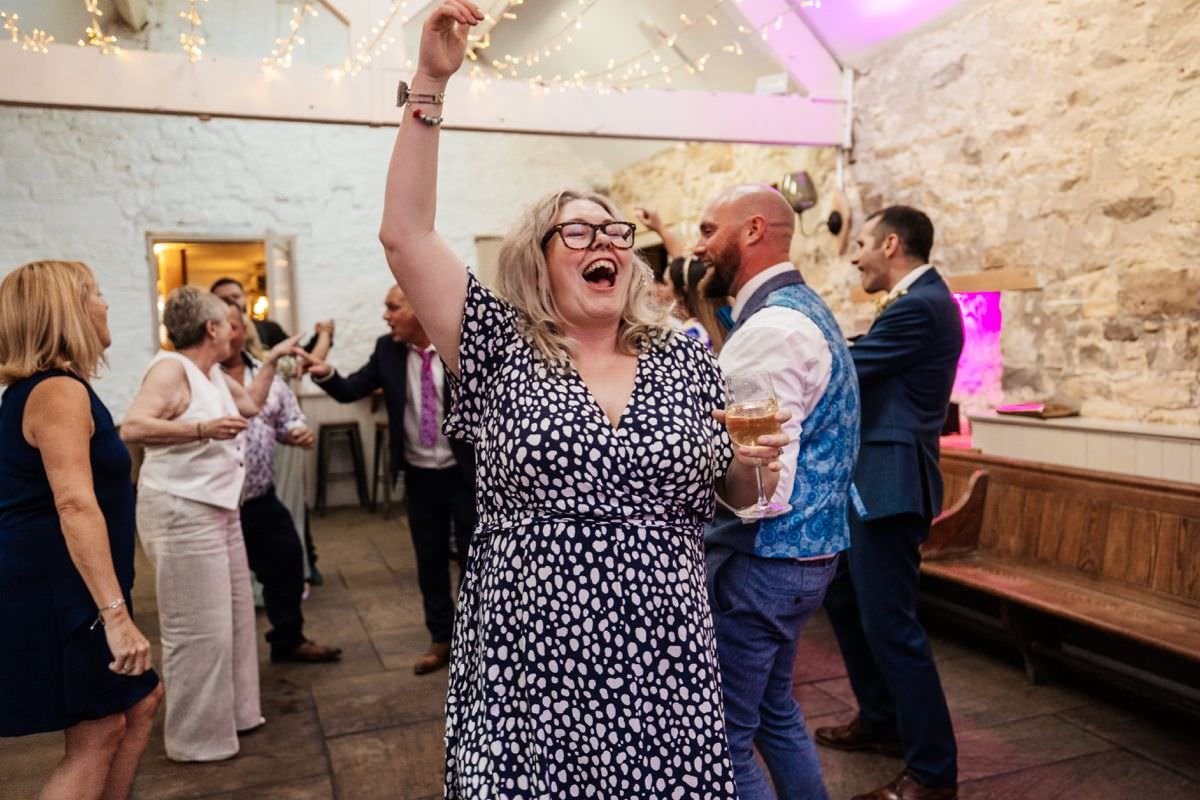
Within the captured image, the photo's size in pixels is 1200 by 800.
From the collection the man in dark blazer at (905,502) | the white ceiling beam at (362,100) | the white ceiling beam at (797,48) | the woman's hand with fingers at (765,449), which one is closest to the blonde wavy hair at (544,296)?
the woman's hand with fingers at (765,449)

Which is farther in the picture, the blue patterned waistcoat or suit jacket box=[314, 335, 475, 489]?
suit jacket box=[314, 335, 475, 489]

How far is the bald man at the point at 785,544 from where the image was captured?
2.04 meters

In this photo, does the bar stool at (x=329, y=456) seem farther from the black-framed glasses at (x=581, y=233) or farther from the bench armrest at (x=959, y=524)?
the black-framed glasses at (x=581, y=233)

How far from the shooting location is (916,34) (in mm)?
5160

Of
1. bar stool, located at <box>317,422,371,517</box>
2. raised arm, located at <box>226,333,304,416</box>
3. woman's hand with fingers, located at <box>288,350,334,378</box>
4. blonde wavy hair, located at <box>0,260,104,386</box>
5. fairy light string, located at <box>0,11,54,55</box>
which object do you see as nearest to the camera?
blonde wavy hair, located at <box>0,260,104,386</box>

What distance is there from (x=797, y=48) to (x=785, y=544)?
176 inches

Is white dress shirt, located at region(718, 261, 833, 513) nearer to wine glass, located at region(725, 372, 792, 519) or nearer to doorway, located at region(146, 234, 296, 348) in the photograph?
Answer: wine glass, located at region(725, 372, 792, 519)

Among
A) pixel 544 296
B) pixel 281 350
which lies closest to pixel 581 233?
pixel 544 296

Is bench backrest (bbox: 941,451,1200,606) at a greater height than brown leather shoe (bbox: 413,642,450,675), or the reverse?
bench backrest (bbox: 941,451,1200,606)

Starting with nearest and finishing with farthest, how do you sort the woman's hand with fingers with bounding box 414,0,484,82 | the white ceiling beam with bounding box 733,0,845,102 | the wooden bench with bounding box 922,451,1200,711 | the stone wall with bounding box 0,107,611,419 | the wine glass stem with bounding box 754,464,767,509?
the woman's hand with fingers with bounding box 414,0,484,82, the wine glass stem with bounding box 754,464,767,509, the wooden bench with bounding box 922,451,1200,711, the white ceiling beam with bounding box 733,0,845,102, the stone wall with bounding box 0,107,611,419

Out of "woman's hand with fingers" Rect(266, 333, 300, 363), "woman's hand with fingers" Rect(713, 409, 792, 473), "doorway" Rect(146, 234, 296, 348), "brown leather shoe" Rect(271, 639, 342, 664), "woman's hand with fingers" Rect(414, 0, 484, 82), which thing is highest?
"doorway" Rect(146, 234, 296, 348)

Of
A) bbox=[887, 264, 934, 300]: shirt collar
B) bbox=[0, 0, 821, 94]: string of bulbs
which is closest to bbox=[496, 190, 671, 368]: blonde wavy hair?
bbox=[887, 264, 934, 300]: shirt collar

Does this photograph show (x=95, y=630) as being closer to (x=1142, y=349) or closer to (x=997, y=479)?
(x=997, y=479)

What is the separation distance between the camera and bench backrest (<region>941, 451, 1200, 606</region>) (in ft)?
10.9
